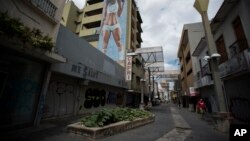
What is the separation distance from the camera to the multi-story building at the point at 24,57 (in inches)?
219

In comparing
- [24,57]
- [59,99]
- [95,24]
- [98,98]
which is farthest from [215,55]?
[95,24]

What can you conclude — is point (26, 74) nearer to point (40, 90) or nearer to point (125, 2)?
point (40, 90)

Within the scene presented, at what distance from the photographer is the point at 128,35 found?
87.8 feet

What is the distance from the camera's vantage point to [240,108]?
10.4m

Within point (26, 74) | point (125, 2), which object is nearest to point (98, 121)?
point (26, 74)

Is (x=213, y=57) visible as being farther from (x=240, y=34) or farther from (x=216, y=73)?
(x=240, y=34)

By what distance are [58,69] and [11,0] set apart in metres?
4.13

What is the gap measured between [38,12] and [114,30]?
817 inches

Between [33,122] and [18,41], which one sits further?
[33,122]

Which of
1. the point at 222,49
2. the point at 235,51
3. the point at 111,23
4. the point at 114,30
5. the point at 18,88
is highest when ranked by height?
the point at 111,23

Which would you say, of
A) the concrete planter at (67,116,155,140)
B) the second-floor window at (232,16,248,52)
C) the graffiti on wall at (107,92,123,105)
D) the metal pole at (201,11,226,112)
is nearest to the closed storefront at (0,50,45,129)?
the concrete planter at (67,116,155,140)

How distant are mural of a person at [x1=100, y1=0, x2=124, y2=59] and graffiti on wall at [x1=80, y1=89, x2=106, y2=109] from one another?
10.9 metres

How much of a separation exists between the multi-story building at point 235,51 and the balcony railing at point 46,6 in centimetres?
1156

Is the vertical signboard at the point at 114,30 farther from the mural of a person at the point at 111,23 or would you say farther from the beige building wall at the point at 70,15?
the beige building wall at the point at 70,15
